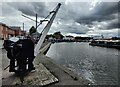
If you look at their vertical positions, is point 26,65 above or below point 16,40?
below

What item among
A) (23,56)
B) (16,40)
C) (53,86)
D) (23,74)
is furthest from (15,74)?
(53,86)

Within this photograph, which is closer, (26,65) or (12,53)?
(12,53)

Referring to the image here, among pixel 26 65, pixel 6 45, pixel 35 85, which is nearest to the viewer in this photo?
pixel 35 85

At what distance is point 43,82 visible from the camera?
20.4 ft

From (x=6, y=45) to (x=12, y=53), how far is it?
16.0 inches

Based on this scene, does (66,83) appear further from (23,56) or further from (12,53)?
(12,53)

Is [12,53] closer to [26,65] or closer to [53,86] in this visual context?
[26,65]

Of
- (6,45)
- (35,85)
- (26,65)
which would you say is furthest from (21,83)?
(6,45)

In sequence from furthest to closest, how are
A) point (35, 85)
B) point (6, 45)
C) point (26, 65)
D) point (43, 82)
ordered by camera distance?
point (26, 65), point (6, 45), point (43, 82), point (35, 85)

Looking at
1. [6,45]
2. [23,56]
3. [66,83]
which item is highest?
[6,45]

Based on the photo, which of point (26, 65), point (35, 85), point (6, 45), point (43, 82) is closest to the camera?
point (35, 85)

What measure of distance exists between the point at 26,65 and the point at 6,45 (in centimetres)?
124

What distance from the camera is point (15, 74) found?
728 centimetres

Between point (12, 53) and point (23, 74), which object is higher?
point (12, 53)
